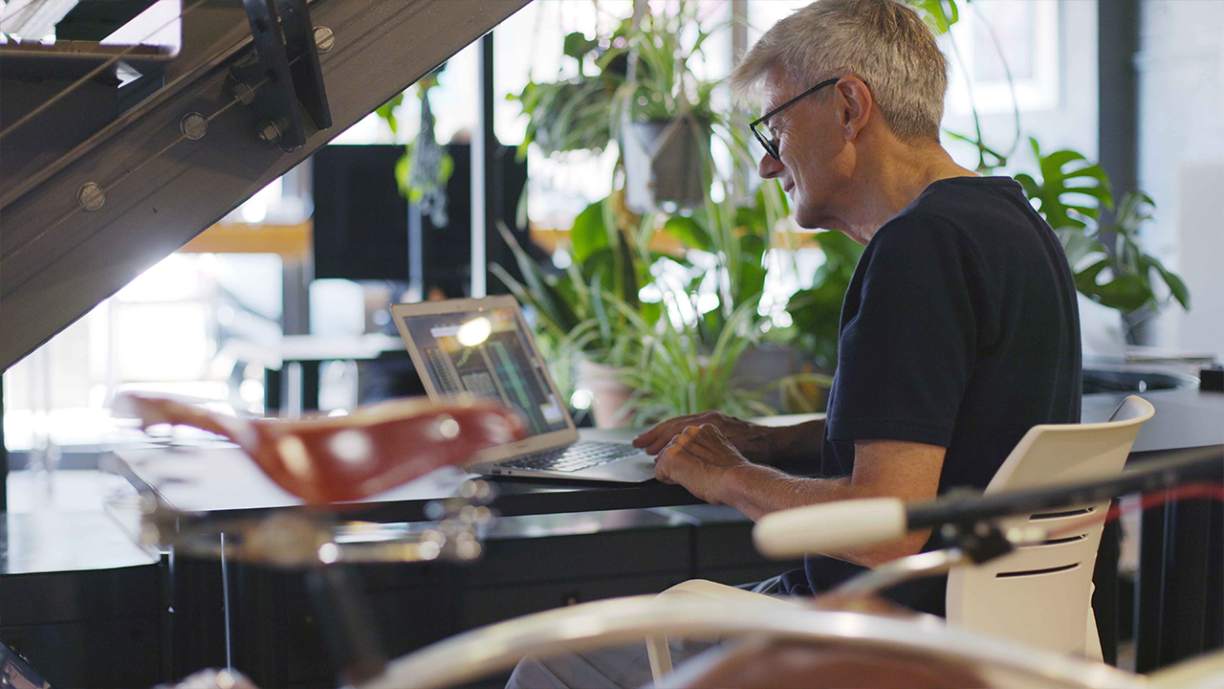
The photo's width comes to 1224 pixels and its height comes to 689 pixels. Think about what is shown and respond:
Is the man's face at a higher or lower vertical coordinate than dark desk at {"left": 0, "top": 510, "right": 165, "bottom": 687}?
higher

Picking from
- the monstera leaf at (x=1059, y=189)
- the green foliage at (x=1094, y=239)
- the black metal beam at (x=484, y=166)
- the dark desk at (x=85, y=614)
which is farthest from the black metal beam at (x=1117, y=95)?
the dark desk at (x=85, y=614)

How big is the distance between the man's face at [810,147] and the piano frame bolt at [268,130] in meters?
0.70

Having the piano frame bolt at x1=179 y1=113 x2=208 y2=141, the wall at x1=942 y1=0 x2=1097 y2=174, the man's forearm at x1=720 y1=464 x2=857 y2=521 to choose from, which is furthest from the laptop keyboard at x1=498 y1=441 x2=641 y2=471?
the wall at x1=942 y1=0 x2=1097 y2=174

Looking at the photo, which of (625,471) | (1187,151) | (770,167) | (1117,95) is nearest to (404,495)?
(625,471)

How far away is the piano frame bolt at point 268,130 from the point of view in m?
1.45

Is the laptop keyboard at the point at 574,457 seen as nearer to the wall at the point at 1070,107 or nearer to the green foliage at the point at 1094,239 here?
the green foliage at the point at 1094,239

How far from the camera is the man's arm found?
1.21 metres

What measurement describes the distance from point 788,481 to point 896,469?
20cm

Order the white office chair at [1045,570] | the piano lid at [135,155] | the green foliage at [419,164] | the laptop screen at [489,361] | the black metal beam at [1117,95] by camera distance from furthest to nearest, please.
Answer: the black metal beam at [1117,95] < the green foliage at [419,164] < the laptop screen at [489,361] < the piano lid at [135,155] < the white office chair at [1045,570]

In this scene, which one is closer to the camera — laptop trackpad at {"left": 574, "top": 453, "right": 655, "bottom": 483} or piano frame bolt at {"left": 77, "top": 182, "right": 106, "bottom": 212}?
piano frame bolt at {"left": 77, "top": 182, "right": 106, "bottom": 212}

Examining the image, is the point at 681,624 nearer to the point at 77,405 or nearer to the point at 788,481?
the point at 788,481

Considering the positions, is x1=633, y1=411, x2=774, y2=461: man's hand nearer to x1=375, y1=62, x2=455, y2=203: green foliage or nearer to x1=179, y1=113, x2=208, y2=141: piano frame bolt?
x1=179, y1=113, x2=208, y2=141: piano frame bolt

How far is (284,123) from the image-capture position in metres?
1.44

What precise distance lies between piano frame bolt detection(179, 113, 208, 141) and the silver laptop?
17.8 inches
